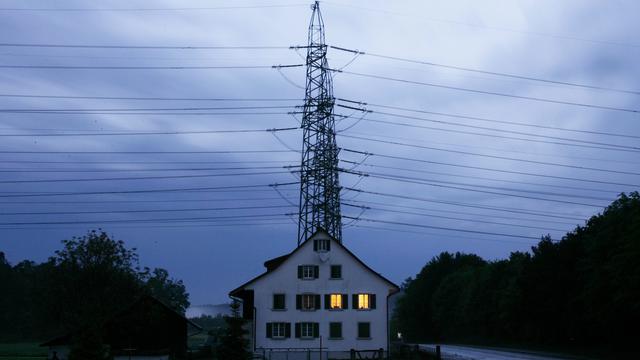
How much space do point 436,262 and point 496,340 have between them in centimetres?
6327

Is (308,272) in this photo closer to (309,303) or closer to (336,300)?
(309,303)

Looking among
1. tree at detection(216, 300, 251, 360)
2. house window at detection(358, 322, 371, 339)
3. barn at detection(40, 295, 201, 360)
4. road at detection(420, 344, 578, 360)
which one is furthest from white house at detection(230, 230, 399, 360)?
tree at detection(216, 300, 251, 360)

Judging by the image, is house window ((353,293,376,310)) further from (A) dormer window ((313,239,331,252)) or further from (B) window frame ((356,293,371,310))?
(A) dormer window ((313,239,331,252))

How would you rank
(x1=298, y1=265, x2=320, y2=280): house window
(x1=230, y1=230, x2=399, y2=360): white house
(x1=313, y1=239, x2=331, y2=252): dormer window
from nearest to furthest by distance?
(x1=230, y1=230, x2=399, y2=360): white house
(x1=313, y1=239, x2=331, y2=252): dormer window
(x1=298, y1=265, x2=320, y2=280): house window

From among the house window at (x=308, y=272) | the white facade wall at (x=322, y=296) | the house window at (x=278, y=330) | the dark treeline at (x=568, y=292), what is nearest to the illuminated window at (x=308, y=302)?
the white facade wall at (x=322, y=296)

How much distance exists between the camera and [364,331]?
71312 millimetres

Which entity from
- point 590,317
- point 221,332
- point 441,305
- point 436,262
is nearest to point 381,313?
point 590,317

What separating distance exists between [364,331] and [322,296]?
546cm

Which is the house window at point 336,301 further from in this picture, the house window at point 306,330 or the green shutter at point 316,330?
the house window at point 306,330

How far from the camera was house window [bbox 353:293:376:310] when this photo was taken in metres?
72.1

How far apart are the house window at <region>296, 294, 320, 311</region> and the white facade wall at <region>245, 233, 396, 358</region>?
401mm

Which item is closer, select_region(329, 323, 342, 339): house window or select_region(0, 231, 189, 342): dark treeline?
select_region(0, 231, 189, 342): dark treeline

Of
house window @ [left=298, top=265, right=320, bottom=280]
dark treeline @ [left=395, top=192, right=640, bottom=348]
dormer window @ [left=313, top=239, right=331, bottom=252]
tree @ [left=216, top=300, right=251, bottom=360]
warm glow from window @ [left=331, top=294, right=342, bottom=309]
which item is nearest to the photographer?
tree @ [left=216, top=300, right=251, bottom=360]

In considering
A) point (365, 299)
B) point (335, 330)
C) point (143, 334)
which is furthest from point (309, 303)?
point (143, 334)
